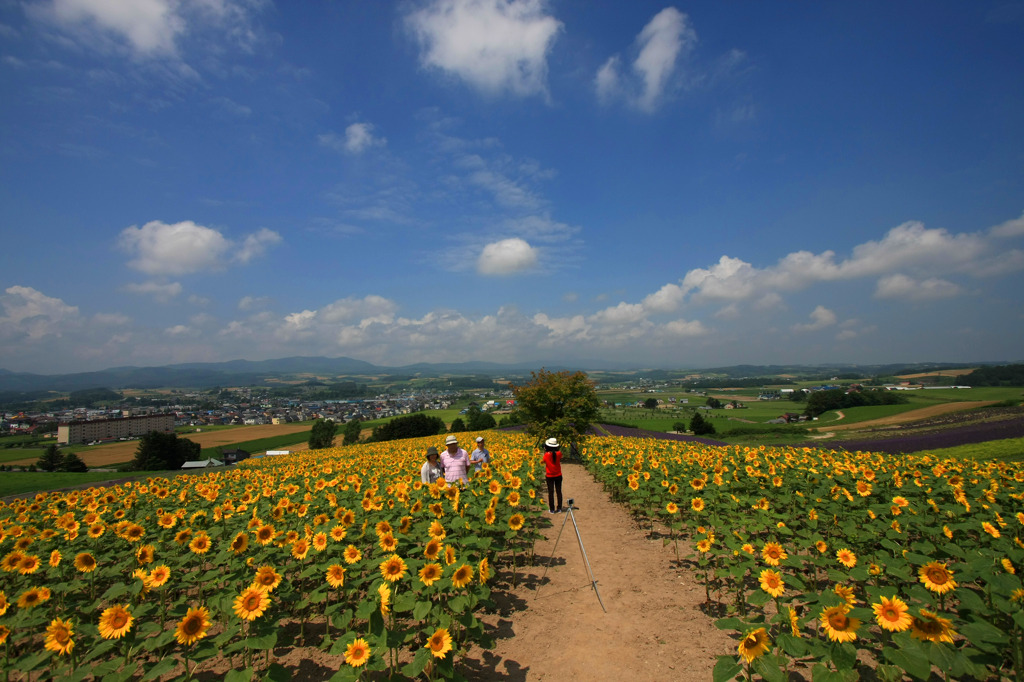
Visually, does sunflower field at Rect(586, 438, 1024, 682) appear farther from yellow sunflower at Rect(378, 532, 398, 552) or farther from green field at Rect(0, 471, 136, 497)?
green field at Rect(0, 471, 136, 497)

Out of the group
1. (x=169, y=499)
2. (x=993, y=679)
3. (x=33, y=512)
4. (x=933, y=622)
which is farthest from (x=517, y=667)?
(x=33, y=512)

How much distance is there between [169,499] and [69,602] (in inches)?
152

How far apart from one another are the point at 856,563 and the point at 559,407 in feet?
58.0

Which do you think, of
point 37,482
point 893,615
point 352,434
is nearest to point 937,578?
point 893,615

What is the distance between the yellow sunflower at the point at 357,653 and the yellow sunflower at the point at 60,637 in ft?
7.03

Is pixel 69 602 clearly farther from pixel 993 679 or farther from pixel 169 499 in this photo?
pixel 993 679

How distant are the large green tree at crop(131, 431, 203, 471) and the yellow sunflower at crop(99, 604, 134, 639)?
164 ft

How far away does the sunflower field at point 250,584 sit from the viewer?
3.51 metres

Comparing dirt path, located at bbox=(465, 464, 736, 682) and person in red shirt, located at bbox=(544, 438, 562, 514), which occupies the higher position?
person in red shirt, located at bbox=(544, 438, 562, 514)

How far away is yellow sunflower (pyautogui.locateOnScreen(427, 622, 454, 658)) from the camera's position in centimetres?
346

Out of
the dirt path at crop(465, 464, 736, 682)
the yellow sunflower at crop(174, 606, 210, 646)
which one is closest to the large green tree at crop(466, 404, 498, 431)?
the dirt path at crop(465, 464, 736, 682)

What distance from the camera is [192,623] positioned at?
3.33m

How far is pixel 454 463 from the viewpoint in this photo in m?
9.07

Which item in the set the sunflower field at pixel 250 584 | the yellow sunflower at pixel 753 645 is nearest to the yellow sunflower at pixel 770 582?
the yellow sunflower at pixel 753 645
